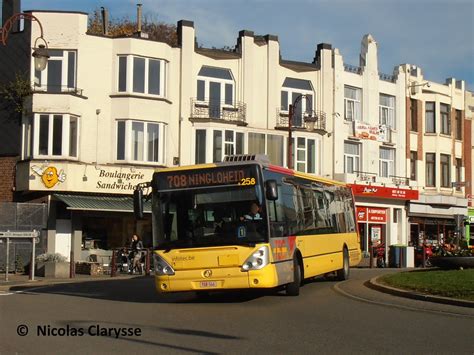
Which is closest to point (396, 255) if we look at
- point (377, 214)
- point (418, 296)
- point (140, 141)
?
point (377, 214)

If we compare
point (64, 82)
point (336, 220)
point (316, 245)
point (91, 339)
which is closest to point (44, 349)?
point (91, 339)

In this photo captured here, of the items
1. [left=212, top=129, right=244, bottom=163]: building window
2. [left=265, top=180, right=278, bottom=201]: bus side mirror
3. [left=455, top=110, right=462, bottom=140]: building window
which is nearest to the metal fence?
[left=212, top=129, right=244, bottom=163]: building window

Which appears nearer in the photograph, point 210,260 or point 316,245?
point 210,260

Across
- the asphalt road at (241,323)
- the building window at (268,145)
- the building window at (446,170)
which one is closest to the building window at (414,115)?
the building window at (446,170)

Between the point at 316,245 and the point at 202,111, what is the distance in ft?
60.2

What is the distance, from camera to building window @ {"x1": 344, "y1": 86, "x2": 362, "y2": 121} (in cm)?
4091

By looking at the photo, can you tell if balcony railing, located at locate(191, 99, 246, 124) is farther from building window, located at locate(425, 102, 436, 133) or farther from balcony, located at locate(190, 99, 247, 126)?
building window, located at locate(425, 102, 436, 133)

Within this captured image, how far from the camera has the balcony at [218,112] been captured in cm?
3450

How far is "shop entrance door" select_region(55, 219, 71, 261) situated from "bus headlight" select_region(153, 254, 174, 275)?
17.7m

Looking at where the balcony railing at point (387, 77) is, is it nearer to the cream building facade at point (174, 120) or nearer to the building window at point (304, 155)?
the cream building facade at point (174, 120)

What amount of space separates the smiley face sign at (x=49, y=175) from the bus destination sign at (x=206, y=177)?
16810mm

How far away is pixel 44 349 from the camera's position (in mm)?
9391

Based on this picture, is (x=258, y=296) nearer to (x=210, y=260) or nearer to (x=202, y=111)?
(x=210, y=260)

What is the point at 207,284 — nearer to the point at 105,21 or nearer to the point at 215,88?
the point at 215,88
